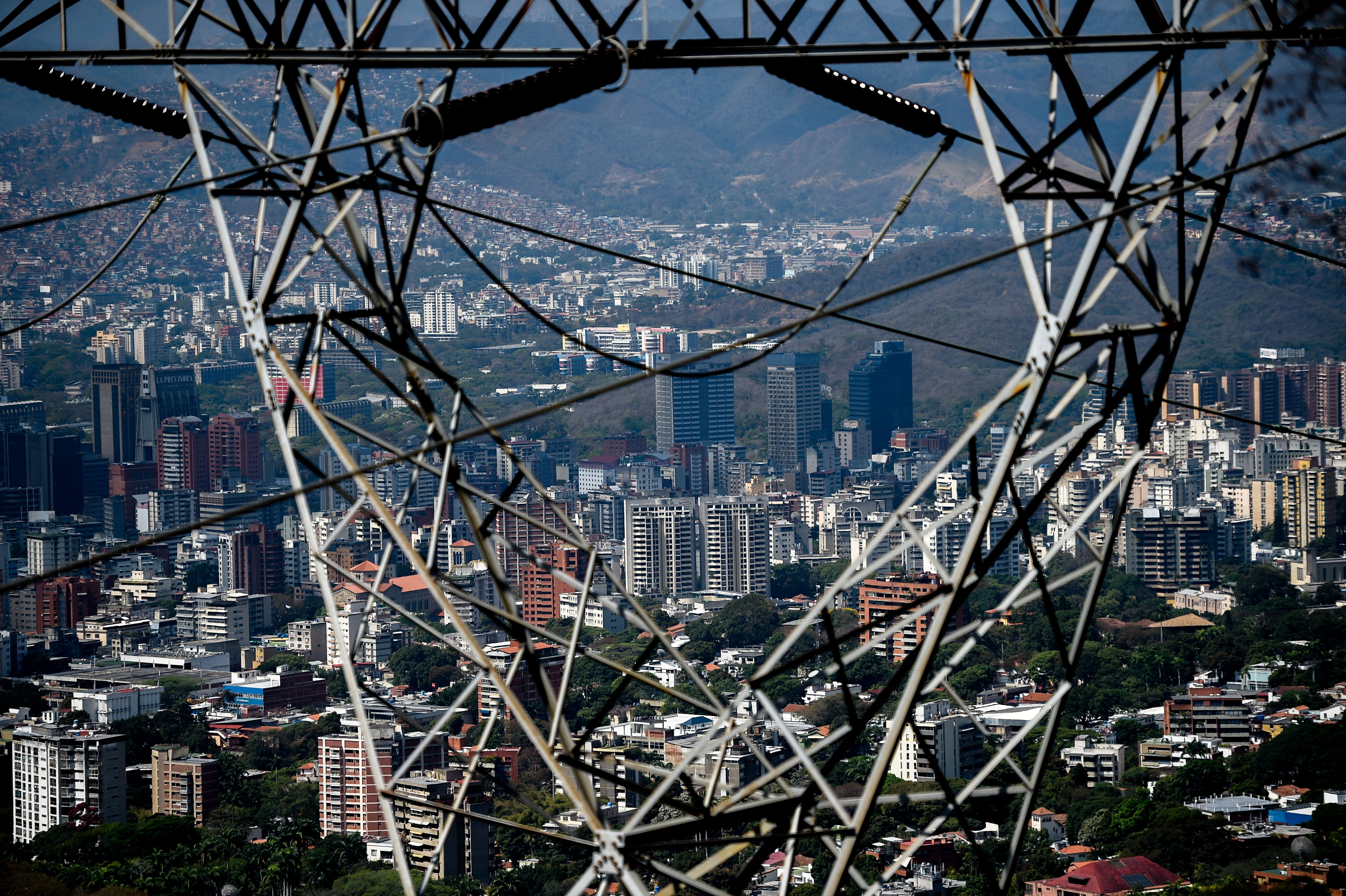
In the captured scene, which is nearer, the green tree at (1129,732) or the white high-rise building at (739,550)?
the green tree at (1129,732)

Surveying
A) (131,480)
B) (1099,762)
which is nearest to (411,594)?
(131,480)

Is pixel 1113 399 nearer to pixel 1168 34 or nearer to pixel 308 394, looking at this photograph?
pixel 1168 34

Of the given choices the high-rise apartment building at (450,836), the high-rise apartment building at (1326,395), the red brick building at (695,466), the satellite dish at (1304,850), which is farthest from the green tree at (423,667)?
→ the high-rise apartment building at (1326,395)

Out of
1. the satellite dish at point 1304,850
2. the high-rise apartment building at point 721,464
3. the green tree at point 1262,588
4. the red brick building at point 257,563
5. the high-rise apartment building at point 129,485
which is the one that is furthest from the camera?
the high-rise apartment building at point 721,464

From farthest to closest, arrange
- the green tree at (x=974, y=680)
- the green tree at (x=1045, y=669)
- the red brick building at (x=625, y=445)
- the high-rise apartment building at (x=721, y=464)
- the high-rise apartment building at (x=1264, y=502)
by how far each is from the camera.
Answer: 1. the red brick building at (x=625, y=445)
2. the high-rise apartment building at (x=721, y=464)
3. the high-rise apartment building at (x=1264, y=502)
4. the green tree at (x=1045, y=669)
5. the green tree at (x=974, y=680)

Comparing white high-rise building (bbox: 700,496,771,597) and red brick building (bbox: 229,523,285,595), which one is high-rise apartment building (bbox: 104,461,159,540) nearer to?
red brick building (bbox: 229,523,285,595)

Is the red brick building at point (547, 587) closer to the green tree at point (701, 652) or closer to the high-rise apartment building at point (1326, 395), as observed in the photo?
the green tree at point (701, 652)

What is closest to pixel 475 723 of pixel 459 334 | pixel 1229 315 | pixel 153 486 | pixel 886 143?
pixel 153 486

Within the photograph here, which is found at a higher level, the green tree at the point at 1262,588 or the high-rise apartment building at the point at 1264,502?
the high-rise apartment building at the point at 1264,502
